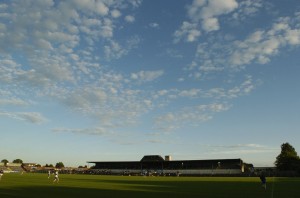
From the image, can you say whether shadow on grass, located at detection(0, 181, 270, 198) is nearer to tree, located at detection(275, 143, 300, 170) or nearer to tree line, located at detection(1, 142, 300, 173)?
tree line, located at detection(1, 142, 300, 173)

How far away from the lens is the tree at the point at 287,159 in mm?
113875

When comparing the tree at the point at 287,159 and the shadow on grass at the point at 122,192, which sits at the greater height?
the tree at the point at 287,159

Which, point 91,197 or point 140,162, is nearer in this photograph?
point 91,197

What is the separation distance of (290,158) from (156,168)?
57517 mm

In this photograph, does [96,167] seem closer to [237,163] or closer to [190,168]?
[190,168]

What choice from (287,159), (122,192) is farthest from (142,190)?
(287,159)

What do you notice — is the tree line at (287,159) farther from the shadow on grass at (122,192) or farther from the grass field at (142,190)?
the shadow on grass at (122,192)

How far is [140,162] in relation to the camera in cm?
15800

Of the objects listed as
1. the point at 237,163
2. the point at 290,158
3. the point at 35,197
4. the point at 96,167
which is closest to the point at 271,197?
the point at 35,197

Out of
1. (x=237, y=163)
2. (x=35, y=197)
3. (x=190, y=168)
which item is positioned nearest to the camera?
(x=35, y=197)

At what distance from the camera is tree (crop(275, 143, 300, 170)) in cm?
11388

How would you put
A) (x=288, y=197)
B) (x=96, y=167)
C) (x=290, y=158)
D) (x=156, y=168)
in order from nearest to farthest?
(x=288, y=197)
(x=290, y=158)
(x=156, y=168)
(x=96, y=167)

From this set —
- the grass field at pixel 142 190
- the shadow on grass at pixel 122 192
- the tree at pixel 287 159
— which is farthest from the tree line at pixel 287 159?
the shadow on grass at pixel 122 192

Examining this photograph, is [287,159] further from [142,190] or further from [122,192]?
[122,192]
